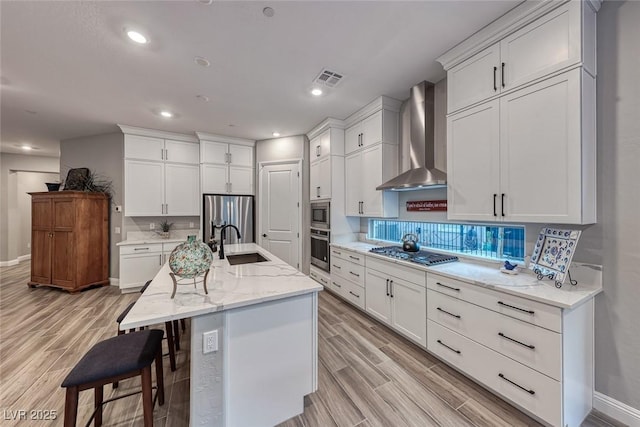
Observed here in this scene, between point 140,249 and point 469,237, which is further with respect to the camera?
point 140,249

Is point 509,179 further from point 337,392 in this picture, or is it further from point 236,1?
point 236,1

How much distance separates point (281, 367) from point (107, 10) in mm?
2862

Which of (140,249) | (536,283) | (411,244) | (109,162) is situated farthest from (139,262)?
(536,283)

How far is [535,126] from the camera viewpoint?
1.77 meters

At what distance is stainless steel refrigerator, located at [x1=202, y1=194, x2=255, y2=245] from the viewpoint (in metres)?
4.61

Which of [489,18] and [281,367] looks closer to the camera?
[281,367]

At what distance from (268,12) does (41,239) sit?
5.66 meters

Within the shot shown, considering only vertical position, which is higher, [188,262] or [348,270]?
[188,262]

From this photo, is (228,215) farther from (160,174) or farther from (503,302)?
(503,302)

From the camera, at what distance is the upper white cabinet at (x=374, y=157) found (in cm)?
331

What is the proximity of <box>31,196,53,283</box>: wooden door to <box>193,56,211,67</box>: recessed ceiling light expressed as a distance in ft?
13.8

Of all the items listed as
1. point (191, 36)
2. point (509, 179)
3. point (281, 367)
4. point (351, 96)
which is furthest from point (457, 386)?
point (191, 36)

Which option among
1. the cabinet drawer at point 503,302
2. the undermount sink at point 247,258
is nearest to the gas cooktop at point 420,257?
the cabinet drawer at point 503,302

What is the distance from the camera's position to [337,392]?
1.90m
